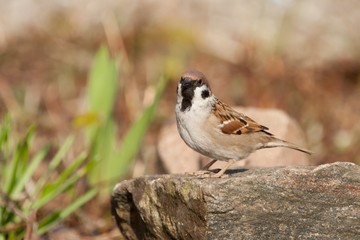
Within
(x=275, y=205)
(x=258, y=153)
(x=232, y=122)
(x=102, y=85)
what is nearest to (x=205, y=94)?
(x=232, y=122)

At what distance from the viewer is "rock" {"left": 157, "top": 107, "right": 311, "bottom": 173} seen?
632 centimetres

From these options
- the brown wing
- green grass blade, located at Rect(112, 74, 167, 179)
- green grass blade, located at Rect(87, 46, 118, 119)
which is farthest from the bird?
green grass blade, located at Rect(87, 46, 118, 119)

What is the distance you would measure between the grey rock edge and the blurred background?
11.5ft

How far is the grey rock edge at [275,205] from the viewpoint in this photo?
4.41 meters

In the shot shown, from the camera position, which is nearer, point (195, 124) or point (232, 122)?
point (195, 124)

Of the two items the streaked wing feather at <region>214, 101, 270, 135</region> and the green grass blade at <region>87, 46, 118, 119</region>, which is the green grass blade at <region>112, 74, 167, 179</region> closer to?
the green grass blade at <region>87, 46, 118, 119</region>

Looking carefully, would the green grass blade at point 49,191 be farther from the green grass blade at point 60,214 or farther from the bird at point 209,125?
the bird at point 209,125

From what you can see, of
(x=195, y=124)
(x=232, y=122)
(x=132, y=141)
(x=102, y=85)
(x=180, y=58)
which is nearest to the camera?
(x=195, y=124)

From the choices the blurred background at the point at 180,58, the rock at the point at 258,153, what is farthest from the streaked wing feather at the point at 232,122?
the blurred background at the point at 180,58

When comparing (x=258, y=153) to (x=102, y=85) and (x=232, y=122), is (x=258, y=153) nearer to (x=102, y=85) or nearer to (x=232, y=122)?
(x=232, y=122)

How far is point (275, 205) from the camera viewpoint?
4.43 metres

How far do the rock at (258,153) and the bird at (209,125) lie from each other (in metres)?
0.94

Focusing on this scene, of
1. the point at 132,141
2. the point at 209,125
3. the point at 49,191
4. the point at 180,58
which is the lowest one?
the point at 49,191

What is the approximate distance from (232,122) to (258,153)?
118 centimetres
